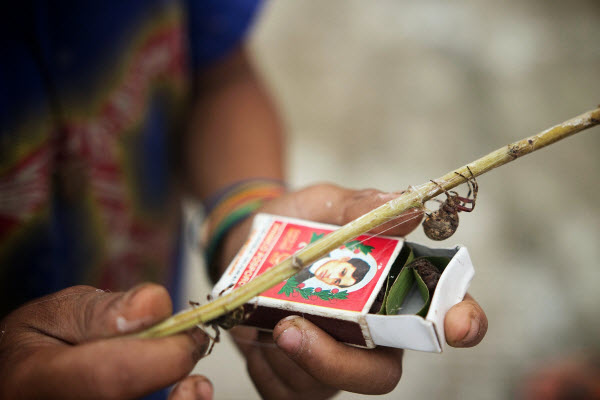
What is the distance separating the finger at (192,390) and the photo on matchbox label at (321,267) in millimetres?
144

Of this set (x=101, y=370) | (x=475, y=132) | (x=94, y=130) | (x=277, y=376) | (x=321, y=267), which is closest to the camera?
(x=101, y=370)

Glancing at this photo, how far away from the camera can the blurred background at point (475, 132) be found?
191 centimetres

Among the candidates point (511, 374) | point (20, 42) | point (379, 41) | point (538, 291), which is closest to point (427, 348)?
point (20, 42)

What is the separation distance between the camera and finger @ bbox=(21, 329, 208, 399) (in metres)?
0.60

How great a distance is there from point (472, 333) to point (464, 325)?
16mm

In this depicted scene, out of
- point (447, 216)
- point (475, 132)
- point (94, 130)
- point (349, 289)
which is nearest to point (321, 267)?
point (349, 289)

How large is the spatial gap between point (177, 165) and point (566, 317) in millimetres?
1479

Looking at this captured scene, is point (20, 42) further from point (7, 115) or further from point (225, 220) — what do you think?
point (225, 220)

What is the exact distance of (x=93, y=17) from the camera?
109 centimetres

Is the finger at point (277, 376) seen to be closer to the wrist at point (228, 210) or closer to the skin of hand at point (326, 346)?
the skin of hand at point (326, 346)

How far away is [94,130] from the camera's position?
1.13 metres

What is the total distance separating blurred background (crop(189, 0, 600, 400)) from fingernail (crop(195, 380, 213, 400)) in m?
1.07

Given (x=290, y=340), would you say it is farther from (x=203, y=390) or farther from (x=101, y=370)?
(x=101, y=370)

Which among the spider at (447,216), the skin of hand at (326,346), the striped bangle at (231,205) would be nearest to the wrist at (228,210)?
the striped bangle at (231,205)
